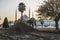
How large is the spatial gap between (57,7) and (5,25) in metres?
19.1

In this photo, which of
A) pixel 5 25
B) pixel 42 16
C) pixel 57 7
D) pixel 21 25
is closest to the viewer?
pixel 21 25

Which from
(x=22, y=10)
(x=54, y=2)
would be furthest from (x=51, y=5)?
(x=22, y=10)

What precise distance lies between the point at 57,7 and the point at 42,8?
3.38 metres

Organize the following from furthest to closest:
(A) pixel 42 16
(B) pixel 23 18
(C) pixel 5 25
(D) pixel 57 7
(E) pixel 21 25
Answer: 1. (B) pixel 23 18
2. (C) pixel 5 25
3. (A) pixel 42 16
4. (D) pixel 57 7
5. (E) pixel 21 25

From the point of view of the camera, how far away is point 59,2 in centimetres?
4103

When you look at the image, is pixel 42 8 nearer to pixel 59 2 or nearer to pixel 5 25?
pixel 59 2

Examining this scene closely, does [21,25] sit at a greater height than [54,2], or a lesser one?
lesser

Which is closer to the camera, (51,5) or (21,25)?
(21,25)

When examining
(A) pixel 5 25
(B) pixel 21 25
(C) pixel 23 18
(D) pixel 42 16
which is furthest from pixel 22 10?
(B) pixel 21 25

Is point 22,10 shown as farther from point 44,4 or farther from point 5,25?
point 44,4

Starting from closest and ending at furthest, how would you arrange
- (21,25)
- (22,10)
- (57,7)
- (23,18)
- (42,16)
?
(21,25) < (57,7) < (42,16) < (23,18) < (22,10)

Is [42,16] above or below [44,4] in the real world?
below

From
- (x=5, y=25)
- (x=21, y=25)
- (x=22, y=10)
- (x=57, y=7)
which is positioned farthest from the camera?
(x=22, y=10)

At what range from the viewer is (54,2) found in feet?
135
